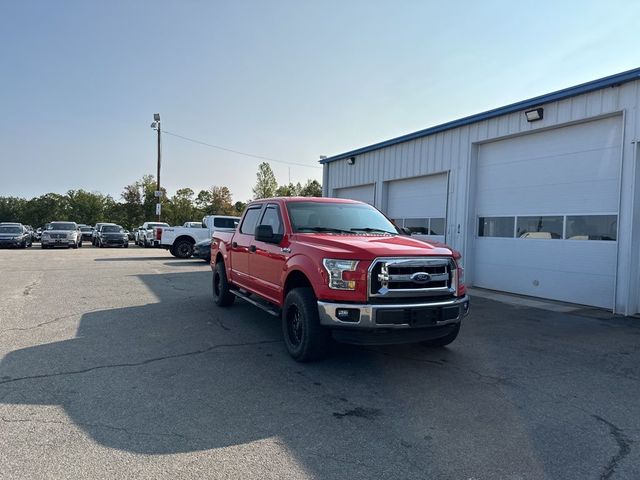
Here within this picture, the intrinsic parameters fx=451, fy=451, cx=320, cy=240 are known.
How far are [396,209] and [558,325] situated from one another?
8137 millimetres

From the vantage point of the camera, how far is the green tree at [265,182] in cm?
6153

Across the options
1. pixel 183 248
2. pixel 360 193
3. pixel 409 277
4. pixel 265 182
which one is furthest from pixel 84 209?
pixel 409 277

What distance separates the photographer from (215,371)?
4.87m

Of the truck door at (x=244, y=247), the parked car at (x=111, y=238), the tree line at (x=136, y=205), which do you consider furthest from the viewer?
the tree line at (x=136, y=205)

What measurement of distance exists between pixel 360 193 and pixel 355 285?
12.8 metres

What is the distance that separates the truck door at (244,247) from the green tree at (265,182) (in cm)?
5404

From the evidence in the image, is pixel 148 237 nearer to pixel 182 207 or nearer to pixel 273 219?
pixel 273 219

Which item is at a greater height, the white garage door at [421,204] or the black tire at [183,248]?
the white garage door at [421,204]

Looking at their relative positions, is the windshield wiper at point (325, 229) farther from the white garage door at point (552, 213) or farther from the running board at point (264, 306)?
the white garage door at point (552, 213)

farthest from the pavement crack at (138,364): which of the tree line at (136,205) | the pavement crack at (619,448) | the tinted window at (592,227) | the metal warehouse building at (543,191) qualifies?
the tree line at (136,205)

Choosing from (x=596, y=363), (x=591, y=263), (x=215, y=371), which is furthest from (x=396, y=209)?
(x=215, y=371)

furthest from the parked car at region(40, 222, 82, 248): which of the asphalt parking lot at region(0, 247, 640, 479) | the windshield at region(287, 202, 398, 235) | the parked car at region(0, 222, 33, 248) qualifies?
the windshield at region(287, 202, 398, 235)

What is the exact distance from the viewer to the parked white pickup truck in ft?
63.3

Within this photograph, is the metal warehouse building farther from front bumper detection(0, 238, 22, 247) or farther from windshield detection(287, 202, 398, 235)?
front bumper detection(0, 238, 22, 247)
